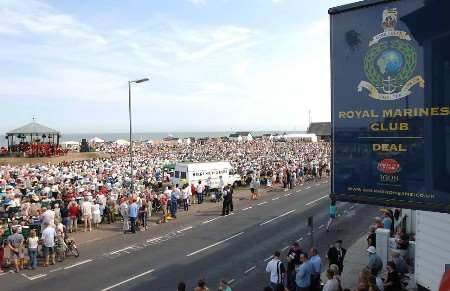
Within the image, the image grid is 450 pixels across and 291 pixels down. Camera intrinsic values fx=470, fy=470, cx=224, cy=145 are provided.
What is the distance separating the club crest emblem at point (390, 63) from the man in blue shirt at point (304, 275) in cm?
500

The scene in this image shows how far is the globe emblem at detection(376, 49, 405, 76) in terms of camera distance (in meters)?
7.79

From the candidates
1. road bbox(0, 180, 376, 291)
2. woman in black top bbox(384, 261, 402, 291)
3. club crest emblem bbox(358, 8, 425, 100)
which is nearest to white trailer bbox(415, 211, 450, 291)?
woman in black top bbox(384, 261, 402, 291)

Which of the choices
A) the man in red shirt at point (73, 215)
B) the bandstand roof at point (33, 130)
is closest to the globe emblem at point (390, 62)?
the man in red shirt at point (73, 215)

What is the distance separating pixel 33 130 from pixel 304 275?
47.9 metres

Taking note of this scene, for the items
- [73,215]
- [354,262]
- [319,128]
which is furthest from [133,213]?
[319,128]

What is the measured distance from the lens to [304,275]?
37.2 feet

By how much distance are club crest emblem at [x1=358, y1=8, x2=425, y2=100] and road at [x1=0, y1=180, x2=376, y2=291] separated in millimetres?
7876

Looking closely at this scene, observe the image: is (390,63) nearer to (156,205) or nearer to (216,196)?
(156,205)

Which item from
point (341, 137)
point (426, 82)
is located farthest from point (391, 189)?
point (426, 82)

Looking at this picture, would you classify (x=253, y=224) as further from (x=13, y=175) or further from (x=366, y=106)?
(x=13, y=175)

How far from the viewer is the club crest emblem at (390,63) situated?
7691 millimetres

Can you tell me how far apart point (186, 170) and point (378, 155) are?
919 inches

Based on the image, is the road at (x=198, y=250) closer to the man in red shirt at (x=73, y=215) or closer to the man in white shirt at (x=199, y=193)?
the man in red shirt at (x=73, y=215)

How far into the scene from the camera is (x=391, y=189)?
797 cm
